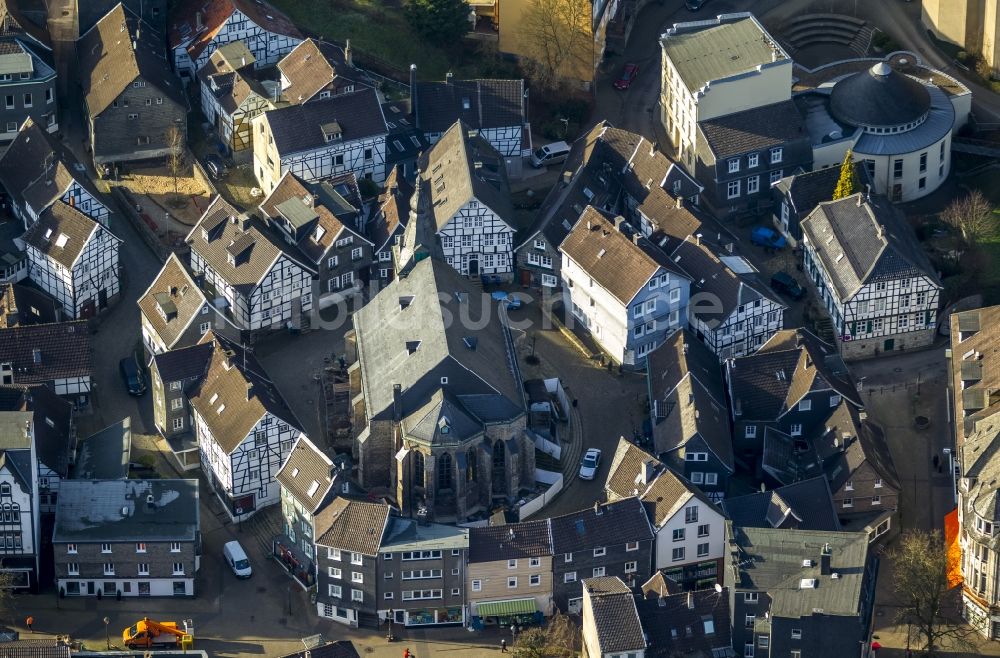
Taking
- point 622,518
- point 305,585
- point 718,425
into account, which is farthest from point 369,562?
point 718,425

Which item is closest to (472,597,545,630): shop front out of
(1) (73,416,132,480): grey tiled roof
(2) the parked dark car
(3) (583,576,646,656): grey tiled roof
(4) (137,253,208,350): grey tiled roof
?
(3) (583,576,646,656): grey tiled roof

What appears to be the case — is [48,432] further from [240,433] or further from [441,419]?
[441,419]

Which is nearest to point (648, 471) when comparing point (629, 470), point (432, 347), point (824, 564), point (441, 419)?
point (629, 470)

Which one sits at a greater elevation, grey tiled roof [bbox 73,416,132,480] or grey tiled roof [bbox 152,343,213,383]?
grey tiled roof [bbox 152,343,213,383]

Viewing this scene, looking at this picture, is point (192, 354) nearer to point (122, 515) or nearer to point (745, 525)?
point (122, 515)

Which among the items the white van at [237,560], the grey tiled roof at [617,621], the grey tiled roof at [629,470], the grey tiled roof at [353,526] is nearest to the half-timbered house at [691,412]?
the grey tiled roof at [629,470]

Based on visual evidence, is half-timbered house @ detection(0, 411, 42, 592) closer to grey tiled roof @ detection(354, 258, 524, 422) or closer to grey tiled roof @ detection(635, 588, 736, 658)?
grey tiled roof @ detection(354, 258, 524, 422)

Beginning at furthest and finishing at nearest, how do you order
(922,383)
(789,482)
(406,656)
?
(922,383) < (789,482) < (406,656)
